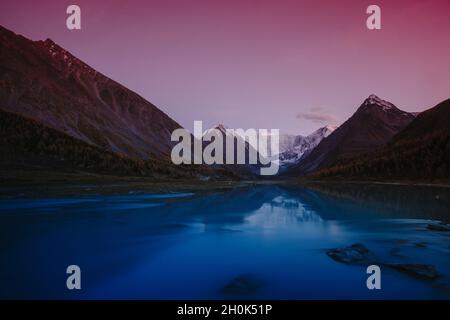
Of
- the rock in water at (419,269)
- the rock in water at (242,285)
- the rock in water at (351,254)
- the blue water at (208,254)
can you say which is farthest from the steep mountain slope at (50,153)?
the rock in water at (419,269)

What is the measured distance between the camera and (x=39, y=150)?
14488 centimetres

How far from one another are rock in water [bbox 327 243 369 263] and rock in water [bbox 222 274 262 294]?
6.20m

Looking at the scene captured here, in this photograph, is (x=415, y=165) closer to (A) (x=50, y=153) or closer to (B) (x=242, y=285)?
(B) (x=242, y=285)

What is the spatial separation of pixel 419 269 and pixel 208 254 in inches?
478

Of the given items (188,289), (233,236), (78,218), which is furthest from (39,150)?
(188,289)

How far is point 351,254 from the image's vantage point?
2145 centimetres

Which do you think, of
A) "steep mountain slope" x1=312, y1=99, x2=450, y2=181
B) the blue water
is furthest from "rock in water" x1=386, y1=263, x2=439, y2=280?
"steep mountain slope" x1=312, y1=99, x2=450, y2=181

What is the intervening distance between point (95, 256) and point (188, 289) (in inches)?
345

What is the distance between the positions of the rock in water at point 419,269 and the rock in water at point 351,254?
196 centimetres

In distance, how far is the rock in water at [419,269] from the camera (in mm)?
17031

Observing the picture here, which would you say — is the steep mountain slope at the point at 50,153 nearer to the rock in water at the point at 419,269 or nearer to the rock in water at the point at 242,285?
the rock in water at the point at 242,285

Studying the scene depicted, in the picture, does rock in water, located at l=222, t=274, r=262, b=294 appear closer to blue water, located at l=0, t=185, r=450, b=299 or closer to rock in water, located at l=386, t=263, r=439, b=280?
blue water, located at l=0, t=185, r=450, b=299

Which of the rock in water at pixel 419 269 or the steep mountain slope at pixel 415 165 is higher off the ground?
the steep mountain slope at pixel 415 165

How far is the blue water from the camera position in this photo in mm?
15914
